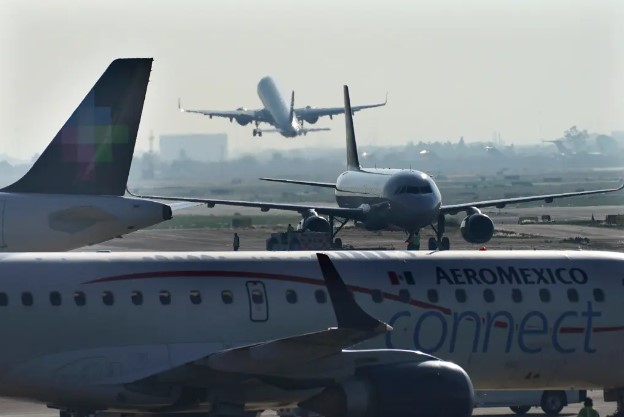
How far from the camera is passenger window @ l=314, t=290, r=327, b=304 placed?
29.5 m

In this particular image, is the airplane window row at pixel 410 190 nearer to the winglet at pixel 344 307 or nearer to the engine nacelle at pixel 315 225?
the engine nacelle at pixel 315 225

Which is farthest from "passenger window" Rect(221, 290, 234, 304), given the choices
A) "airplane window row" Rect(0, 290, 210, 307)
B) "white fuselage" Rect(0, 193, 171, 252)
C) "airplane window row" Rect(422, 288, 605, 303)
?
"white fuselage" Rect(0, 193, 171, 252)

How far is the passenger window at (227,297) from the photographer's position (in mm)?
29031

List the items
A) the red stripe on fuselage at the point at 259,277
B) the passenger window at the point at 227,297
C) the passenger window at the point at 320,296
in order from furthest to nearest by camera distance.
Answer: the passenger window at the point at 320,296 < the passenger window at the point at 227,297 < the red stripe on fuselage at the point at 259,277

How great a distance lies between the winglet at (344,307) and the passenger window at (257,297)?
213 centimetres

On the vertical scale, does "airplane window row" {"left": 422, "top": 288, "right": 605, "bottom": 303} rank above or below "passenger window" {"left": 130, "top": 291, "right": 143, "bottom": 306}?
below

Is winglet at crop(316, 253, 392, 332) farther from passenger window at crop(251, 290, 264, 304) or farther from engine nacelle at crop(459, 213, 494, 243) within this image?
engine nacelle at crop(459, 213, 494, 243)

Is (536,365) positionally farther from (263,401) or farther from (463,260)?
(263,401)

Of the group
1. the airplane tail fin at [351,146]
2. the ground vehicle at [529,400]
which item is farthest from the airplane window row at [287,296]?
the airplane tail fin at [351,146]

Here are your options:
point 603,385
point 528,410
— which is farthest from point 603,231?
point 603,385

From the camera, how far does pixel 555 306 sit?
31.0 m

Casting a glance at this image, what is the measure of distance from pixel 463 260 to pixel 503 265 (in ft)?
2.74

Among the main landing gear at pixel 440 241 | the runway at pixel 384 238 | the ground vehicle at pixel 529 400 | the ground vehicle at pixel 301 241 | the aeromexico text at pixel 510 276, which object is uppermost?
the aeromexico text at pixel 510 276

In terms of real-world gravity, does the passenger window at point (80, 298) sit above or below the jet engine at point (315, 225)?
above
